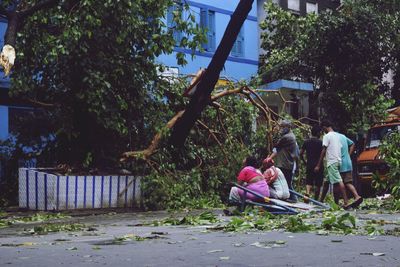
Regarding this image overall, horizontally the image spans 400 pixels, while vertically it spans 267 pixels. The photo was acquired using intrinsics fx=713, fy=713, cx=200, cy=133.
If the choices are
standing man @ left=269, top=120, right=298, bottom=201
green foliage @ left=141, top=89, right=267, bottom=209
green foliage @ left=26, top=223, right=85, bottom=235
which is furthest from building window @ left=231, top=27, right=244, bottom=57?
green foliage @ left=26, top=223, right=85, bottom=235

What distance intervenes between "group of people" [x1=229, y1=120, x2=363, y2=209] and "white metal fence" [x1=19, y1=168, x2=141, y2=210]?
3073 mm

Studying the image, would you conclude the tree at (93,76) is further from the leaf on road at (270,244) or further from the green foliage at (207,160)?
the leaf on road at (270,244)

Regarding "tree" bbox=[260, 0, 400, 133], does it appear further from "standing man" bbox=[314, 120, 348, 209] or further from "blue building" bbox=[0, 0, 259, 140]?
"standing man" bbox=[314, 120, 348, 209]

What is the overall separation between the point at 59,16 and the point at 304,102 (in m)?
20.0

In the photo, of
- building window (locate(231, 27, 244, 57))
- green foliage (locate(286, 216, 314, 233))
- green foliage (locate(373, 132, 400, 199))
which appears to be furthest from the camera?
building window (locate(231, 27, 244, 57))

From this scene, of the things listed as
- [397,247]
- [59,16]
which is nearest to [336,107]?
[59,16]

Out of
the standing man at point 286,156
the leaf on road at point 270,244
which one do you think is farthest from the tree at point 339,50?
the leaf on road at point 270,244

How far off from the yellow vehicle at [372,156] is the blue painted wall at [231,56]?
617 cm

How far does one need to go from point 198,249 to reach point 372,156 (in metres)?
15.0

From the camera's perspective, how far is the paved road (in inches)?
235

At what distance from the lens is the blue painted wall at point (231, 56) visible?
86.3ft

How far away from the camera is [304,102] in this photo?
3253cm

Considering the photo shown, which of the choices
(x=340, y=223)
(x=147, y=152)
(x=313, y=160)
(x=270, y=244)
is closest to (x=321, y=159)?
(x=313, y=160)

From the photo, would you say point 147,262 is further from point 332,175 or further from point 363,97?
point 363,97
